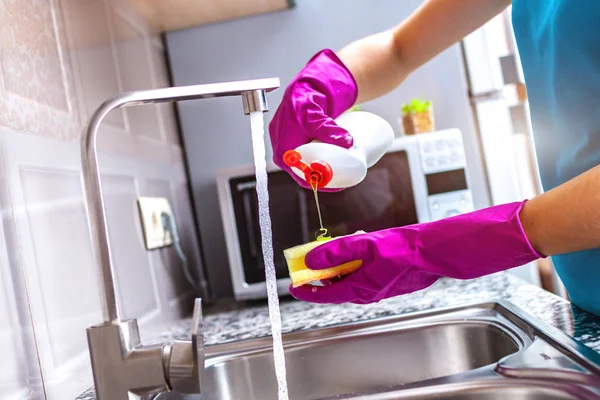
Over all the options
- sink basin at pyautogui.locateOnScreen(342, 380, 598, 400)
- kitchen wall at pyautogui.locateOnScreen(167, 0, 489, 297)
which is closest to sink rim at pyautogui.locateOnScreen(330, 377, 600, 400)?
sink basin at pyautogui.locateOnScreen(342, 380, 598, 400)

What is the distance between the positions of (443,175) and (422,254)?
0.87 meters

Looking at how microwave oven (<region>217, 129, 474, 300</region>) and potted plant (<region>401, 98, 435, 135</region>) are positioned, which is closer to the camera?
microwave oven (<region>217, 129, 474, 300</region>)

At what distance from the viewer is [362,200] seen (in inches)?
61.6

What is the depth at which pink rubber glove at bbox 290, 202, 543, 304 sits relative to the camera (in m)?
0.71

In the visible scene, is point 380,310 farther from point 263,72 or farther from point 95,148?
point 263,72

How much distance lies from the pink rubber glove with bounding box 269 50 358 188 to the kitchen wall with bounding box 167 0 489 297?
3.07 feet

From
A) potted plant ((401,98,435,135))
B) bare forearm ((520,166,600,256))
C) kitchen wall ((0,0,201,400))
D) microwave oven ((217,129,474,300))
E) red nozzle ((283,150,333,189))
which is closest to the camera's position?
bare forearm ((520,166,600,256))

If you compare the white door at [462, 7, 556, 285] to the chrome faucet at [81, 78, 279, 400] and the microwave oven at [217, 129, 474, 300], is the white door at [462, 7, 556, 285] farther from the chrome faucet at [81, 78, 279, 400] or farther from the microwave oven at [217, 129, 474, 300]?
the chrome faucet at [81, 78, 279, 400]

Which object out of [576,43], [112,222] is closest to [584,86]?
[576,43]

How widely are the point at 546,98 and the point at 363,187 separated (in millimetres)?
730

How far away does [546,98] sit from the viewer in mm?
872

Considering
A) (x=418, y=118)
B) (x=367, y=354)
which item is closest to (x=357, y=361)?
(x=367, y=354)

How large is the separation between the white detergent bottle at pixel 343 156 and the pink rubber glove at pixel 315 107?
0.02 meters

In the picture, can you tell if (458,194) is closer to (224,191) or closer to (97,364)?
(224,191)
